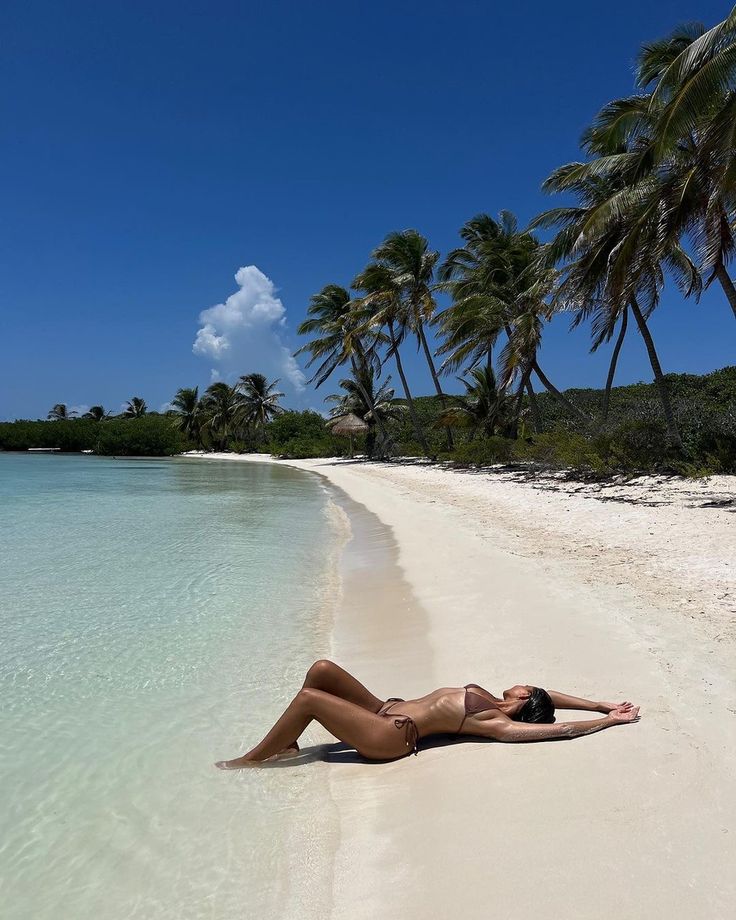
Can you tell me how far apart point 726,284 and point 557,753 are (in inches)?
476

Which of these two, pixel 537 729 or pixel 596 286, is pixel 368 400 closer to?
pixel 596 286

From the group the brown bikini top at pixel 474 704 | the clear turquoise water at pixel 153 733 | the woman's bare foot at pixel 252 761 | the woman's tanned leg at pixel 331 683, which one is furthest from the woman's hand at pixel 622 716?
the woman's bare foot at pixel 252 761

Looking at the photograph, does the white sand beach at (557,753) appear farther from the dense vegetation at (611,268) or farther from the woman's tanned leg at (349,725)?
the dense vegetation at (611,268)

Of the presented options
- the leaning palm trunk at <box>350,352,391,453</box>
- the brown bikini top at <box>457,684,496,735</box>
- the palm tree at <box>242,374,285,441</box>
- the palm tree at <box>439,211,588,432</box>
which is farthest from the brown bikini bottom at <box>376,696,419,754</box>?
the palm tree at <box>242,374,285,441</box>

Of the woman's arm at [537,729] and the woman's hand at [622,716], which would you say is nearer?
the woman's arm at [537,729]

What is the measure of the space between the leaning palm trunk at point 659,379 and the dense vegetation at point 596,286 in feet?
0.13

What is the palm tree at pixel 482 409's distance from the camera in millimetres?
26672

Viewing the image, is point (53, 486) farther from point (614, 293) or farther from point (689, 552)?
point (689, 552)

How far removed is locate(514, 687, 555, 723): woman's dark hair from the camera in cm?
268

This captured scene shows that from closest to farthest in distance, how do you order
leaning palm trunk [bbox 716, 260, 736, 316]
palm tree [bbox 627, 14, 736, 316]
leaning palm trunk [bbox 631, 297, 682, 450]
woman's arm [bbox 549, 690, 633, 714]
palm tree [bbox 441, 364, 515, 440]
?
woman's arm [bbox 549, 690, 633, 714]
palm tree [bbox 627, 14, 736, 316]
leaning palm trunk [bbox 716, 260, 736, 316]
leaning palm trunk [bbox 631, 297, 682, 450]
palm tree [bbox 441, 364, 515, 440]

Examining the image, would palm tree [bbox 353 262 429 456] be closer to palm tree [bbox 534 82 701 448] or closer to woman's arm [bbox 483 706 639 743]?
palm tree [bbox 534 82 701 448]

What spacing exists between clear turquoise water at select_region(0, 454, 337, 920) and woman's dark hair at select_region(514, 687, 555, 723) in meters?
1.04

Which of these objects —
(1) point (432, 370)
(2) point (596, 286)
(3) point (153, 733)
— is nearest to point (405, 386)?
(1) point (432, 370)

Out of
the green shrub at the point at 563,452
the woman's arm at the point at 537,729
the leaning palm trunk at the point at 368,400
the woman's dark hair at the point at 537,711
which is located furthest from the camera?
the leaning palm trunk at the point at 368,400
